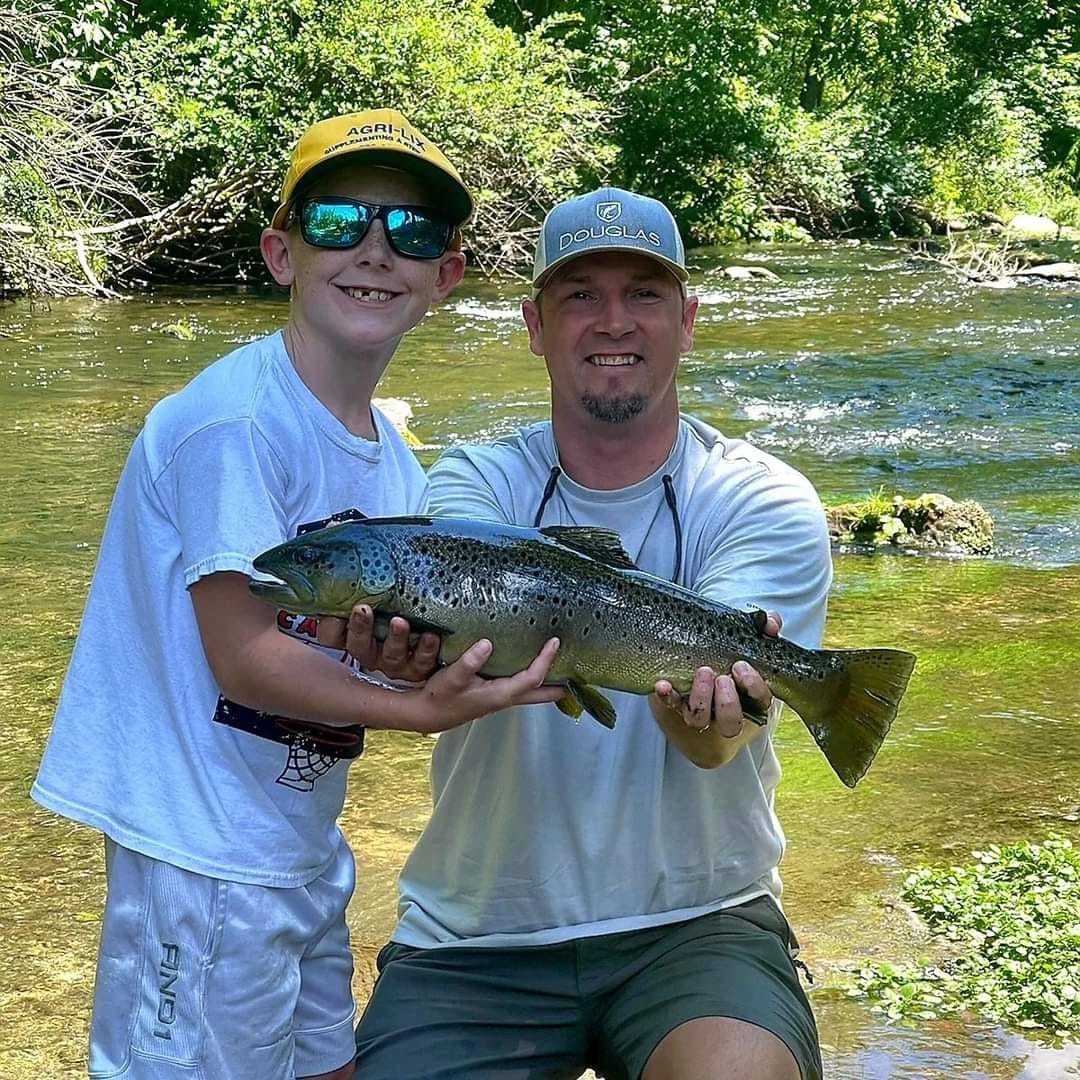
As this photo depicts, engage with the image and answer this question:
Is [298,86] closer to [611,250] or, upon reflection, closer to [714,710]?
[611,250]

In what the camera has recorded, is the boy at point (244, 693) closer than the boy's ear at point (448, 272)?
Yes

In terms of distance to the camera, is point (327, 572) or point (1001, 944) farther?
point (1001, 944)

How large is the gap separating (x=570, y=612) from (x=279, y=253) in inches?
41.0

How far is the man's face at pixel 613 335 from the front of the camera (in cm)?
353

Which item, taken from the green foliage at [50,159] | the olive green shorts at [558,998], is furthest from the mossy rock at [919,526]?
the green foliage at [50,159]

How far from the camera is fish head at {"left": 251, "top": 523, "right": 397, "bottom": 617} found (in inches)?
106

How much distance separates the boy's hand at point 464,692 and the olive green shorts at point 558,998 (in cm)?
72

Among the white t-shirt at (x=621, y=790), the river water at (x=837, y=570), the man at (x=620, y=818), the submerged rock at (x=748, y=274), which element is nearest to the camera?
the man at (x=620, y=818)

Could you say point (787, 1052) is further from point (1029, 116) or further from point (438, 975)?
point (1029, 116)

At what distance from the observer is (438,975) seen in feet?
10.8

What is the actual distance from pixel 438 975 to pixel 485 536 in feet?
3.48

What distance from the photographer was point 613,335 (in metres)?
3.57

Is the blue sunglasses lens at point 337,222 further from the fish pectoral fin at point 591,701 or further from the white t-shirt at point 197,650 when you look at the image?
the fish pectoral fin at point 591,701

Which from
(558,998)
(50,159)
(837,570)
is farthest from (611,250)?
(50,159)
